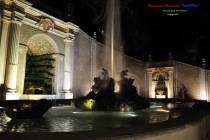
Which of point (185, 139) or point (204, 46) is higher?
point (204, 46)

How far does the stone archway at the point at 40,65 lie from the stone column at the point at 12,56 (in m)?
2.46

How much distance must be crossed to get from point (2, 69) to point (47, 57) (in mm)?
5162

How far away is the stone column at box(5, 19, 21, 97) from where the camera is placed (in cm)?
1454

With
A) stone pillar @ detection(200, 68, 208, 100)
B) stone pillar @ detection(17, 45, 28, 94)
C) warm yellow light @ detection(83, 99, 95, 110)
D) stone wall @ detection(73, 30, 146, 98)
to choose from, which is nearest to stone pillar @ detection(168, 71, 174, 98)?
stone pillar @ detection(200, 68, 208, 100)

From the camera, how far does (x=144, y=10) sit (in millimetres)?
30375

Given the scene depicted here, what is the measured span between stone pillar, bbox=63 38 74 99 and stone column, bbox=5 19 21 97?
535 cm

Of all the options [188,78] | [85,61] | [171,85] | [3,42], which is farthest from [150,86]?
[3,42]

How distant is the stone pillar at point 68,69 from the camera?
19.8 metres

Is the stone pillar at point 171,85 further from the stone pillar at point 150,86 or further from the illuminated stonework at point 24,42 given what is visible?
the illuminated stonework at point 24,42

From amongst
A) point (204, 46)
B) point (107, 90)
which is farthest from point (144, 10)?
point (107, 90)

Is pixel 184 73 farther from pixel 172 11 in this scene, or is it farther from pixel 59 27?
pixel 59 27

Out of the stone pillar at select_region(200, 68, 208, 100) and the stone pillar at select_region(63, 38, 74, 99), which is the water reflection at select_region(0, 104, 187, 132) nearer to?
Answer: the stone pillar at select_region(63, 38, 74, 99)

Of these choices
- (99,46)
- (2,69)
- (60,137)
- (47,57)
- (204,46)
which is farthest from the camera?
(204,46)

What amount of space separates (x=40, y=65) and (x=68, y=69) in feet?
7.75
